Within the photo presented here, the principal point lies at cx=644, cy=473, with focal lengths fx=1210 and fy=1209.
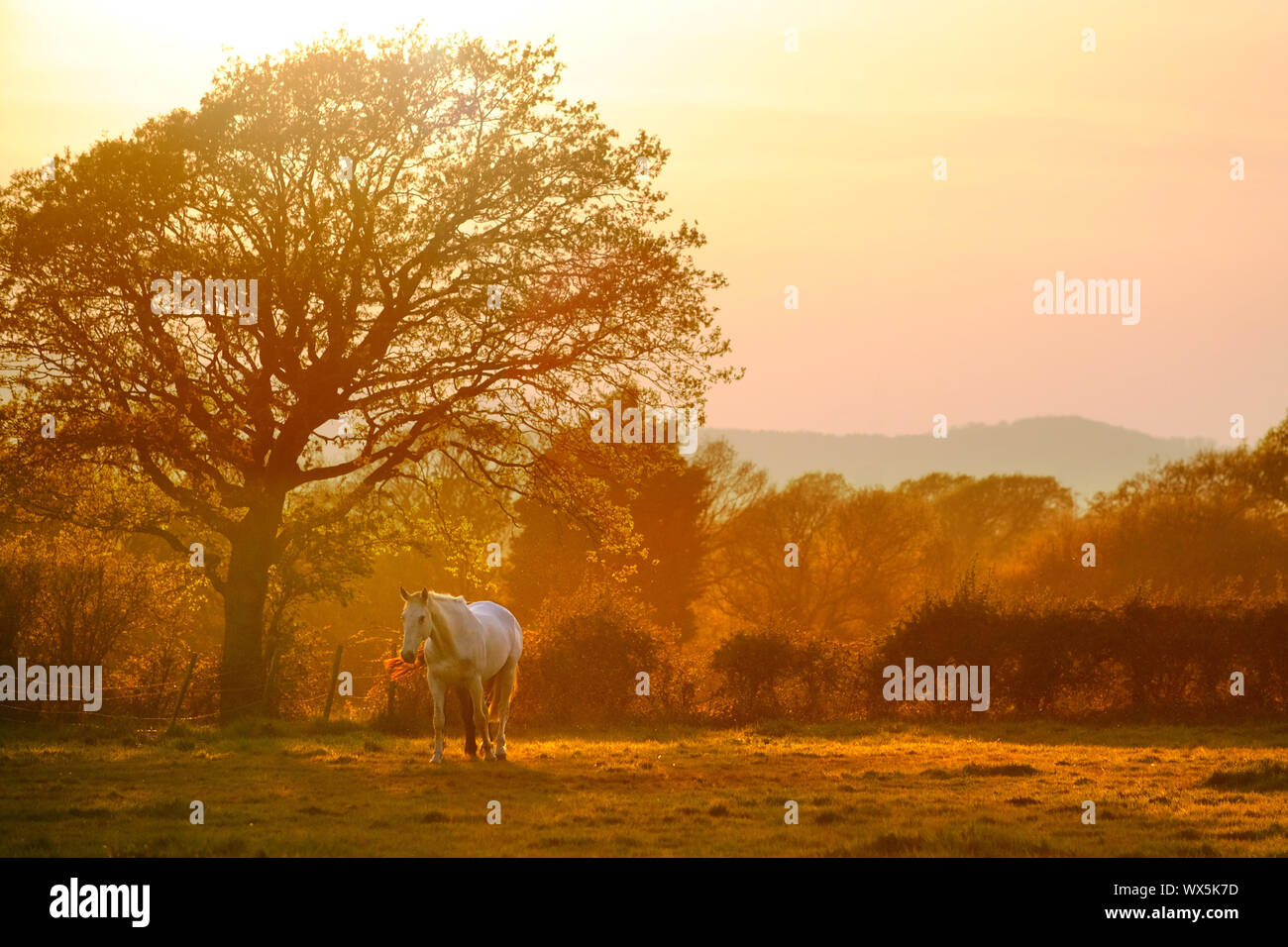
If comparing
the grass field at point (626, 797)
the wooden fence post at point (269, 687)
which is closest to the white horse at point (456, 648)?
the grass field at point (626, 797)

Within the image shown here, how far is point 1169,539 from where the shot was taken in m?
53.0

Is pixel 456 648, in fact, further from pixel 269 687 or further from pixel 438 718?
pixel 269 687

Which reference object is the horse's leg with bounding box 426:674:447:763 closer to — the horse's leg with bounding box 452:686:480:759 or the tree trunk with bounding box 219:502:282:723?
the horse's leg with bounding box 452:686:480:759

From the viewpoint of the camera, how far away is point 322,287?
23.5 m

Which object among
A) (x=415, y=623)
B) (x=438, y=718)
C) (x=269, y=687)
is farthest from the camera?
(x=269, y=687)

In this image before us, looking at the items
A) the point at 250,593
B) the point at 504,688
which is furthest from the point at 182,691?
the point at 504,688

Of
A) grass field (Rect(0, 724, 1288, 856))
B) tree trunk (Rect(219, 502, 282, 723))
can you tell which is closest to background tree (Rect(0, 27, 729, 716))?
tree trunk (Rect(219, 502, 282, 723))

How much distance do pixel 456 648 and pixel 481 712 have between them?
3.80 feet

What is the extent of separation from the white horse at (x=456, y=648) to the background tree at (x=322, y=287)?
24.7 feet

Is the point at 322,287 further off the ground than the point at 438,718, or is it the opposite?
the point at 322,287

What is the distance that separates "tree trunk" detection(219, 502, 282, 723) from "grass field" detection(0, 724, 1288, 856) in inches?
152

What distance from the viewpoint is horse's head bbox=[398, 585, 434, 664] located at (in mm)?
16016

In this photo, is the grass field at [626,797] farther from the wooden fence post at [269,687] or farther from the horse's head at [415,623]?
the wooden fence post at [269,687]
